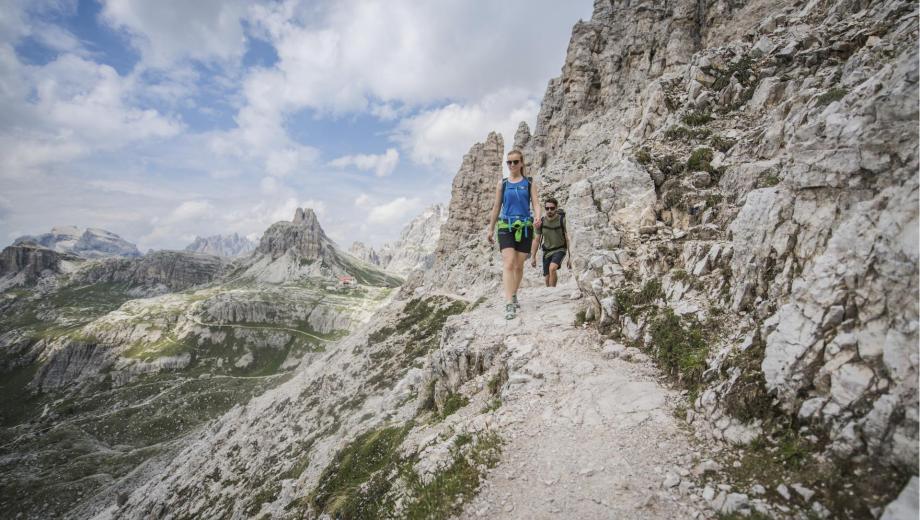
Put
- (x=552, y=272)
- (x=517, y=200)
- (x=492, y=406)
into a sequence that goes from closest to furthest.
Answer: (x=492, y=406), (x=517, y=200), (x=552, y=272)

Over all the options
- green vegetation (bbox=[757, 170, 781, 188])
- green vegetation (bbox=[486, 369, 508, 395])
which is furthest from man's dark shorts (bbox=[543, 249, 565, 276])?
green vegetation (bbox=[757, 170, 781, 188])

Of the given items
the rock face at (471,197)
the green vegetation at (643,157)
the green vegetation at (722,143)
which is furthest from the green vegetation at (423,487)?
the rock face at (471,197)

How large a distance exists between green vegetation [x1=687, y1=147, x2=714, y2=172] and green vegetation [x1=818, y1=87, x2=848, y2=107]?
4.65 metres

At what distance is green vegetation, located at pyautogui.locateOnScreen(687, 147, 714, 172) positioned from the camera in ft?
54.0

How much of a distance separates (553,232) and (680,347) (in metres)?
8.51

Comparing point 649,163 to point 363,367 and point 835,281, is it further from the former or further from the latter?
point 363,367

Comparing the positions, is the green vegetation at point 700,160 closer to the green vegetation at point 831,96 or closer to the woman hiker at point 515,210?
the green vegetation at point 831,96

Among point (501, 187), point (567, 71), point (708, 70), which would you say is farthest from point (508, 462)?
point (567, 71)

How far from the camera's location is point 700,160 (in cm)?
1677

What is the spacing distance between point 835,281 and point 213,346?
778 ft

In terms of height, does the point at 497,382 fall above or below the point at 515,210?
below

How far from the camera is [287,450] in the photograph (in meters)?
40.8

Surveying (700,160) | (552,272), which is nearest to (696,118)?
(700,160)

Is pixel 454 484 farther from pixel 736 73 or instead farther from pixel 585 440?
pixel 736 73
